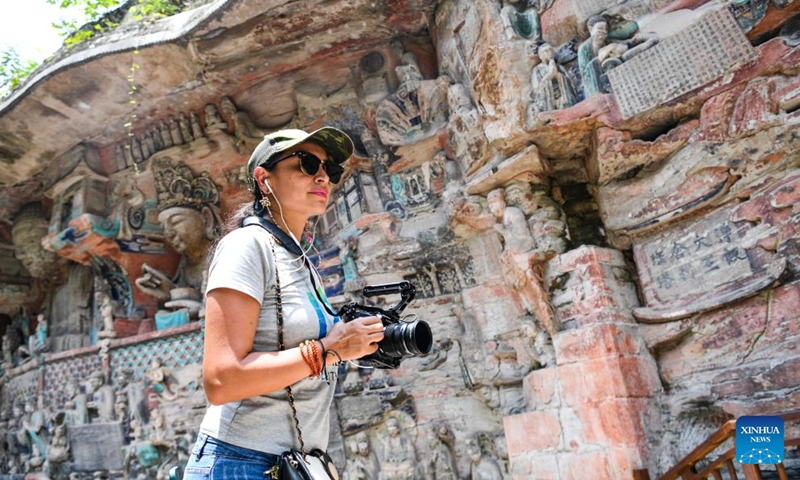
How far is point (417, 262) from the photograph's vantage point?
5836 mm

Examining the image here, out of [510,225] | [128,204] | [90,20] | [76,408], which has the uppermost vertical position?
[90,20]

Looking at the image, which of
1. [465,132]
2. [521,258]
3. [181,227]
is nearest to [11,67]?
[181,227]

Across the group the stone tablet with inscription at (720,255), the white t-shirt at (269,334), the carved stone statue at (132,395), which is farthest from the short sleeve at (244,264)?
the carved stone statue at (132,395)

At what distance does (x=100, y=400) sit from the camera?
22.9 ft

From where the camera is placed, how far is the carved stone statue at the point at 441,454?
5043 millimetres

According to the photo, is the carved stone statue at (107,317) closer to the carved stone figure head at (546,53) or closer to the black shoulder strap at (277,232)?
the carved stone figure head at (546,53)

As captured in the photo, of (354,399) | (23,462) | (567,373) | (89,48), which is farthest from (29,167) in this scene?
(567,373)

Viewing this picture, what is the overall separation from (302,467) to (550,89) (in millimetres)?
4162

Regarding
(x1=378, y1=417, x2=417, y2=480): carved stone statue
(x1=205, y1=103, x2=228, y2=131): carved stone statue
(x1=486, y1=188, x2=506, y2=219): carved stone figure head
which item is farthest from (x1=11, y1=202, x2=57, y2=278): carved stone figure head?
(x1=486, y1=188, x2=506, y2=219): carved stone figure head

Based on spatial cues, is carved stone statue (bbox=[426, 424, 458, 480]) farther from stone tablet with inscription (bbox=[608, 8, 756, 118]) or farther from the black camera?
the black camera

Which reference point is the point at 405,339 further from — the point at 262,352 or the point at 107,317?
the point at 107,317

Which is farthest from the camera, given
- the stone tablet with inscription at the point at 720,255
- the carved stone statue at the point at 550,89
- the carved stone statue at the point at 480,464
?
the carved stone statue at the point at 480,464

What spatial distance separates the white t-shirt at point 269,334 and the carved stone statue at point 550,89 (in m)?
3.73

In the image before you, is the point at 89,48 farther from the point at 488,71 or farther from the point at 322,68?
the point at 488,71
